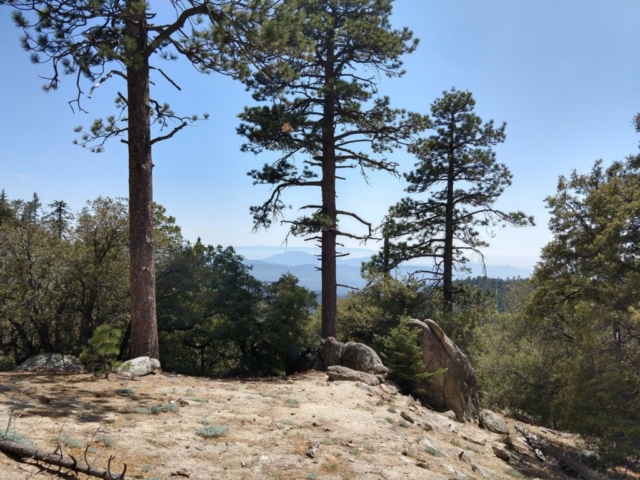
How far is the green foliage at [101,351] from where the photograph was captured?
8117mm

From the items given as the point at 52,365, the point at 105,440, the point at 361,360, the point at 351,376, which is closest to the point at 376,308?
the point at 361,360

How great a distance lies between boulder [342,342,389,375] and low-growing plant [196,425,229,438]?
698 centimetres

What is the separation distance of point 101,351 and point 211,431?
148 inches

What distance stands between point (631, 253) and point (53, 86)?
15959 millimetres

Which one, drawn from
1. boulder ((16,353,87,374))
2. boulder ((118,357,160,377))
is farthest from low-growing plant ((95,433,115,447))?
boulder ((16,353,87,374))

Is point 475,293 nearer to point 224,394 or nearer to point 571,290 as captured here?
point 571,290

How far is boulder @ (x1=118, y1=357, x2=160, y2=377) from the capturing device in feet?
28.6

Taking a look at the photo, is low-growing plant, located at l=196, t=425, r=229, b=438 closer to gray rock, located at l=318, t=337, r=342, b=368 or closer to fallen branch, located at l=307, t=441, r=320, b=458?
fallen branch, located at l=307, t=441, r=320, b=458

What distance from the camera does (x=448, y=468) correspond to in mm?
6207

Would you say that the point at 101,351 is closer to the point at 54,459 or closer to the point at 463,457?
the point at 54,459

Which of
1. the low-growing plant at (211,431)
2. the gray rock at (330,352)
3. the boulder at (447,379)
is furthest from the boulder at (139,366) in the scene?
the boulder at (447,379)

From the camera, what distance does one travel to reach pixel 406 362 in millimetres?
11758

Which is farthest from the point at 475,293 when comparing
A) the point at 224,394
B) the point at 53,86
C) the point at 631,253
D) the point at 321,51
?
the point at 53,86

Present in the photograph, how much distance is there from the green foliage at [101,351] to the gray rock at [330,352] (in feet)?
20.9
